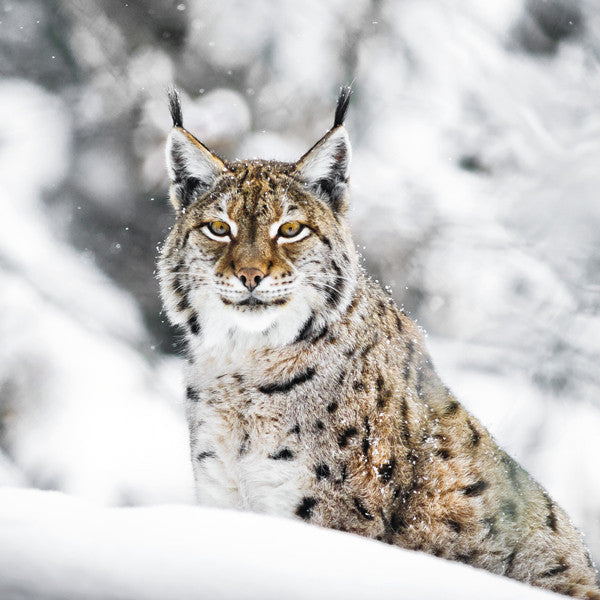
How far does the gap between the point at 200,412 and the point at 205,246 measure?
1.92 ft

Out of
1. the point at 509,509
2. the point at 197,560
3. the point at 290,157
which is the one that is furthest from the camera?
the point at 290,157

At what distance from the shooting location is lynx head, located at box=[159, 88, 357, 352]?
2.71 meters

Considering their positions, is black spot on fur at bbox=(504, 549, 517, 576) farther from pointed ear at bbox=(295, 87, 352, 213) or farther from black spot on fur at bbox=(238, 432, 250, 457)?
pointed ear at bbox=(295, 87, 352, 213)

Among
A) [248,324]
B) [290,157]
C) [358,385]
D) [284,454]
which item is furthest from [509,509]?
[290,157]

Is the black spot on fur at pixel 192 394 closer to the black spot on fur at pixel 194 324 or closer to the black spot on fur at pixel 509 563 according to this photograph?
the black spot on fur at pixel 194 324

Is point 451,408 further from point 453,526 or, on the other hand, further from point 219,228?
point 219,228

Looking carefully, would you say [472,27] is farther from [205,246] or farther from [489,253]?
[205,246]

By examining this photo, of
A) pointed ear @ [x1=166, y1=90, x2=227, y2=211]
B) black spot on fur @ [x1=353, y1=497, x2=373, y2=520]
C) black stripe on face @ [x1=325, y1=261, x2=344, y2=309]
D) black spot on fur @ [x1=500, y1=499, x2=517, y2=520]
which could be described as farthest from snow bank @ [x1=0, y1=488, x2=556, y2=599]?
pointed ear @ [x1=166, y1=90, x2=227, y2=211]

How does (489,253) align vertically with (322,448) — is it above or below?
above

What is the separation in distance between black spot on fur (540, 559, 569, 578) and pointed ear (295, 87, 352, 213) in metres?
1.45

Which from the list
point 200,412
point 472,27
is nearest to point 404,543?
point 200,412

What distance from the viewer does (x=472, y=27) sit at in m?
4.84

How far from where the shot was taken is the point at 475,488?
2816 millimetres

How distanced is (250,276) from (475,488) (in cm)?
107
